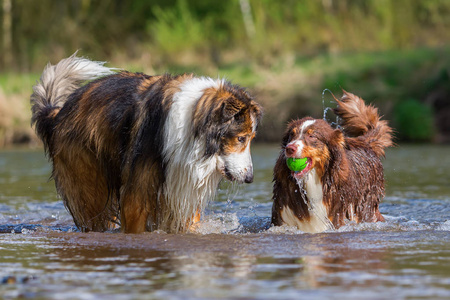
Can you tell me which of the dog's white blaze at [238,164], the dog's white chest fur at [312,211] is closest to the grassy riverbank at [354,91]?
the dog's white chest fur at [312,211]

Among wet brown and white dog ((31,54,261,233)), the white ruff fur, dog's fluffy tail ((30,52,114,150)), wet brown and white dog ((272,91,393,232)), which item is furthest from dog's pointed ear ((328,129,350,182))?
dog's fluffy tail ((30,52,114,150))

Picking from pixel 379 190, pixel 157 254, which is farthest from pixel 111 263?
pixel 379 190

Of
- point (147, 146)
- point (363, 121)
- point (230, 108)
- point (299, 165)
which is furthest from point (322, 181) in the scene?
point (147, 146)

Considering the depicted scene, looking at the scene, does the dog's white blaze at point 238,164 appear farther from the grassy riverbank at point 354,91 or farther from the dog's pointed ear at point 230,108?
the grassy riverbank at point 354,91

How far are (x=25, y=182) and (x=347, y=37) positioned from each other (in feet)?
52.8

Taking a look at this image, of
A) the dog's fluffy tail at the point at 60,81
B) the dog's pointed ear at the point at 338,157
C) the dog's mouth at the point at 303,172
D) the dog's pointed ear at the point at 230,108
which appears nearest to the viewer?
the dog's pointed ear at the point at 230,108

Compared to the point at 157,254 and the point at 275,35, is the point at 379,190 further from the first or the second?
the point at 275,35

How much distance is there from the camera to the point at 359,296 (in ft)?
13.6

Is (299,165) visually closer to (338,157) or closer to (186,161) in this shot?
(338,157)

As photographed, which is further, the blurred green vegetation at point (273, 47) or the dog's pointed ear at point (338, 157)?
the blurred green vegetation at point (273, 47)

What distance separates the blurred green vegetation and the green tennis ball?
12.3 m

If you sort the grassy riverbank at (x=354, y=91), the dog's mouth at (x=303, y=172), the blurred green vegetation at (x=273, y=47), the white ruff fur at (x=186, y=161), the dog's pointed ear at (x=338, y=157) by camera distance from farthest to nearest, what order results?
the blurred green vegetation at (x=273, y=47) → the grassy riverbank at (x=354, y=91) → the dog's pointed ear at (x=338, y=157) → the dog's mouth at (x=303, y=172) → the white ruff fur at (x=186, y=161)

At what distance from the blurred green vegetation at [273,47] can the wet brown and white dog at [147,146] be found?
40.4 ft

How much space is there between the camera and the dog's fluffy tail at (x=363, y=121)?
7797 millimetres
